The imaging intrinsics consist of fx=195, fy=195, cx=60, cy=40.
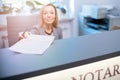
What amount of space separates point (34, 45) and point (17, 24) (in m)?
1.96

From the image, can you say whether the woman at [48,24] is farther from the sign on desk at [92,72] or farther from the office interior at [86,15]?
the sign on desk at [92,72]

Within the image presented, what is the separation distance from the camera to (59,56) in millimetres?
603

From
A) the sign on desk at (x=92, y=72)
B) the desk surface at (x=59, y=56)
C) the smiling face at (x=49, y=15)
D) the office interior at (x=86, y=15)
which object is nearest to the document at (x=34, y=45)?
the desk surface at (x=59, y=56)

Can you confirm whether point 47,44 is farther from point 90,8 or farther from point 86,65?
point 90,8

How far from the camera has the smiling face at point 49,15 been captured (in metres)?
2.78

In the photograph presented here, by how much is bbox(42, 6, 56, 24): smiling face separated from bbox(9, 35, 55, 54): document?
6.71 feet

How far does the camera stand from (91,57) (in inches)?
23.0

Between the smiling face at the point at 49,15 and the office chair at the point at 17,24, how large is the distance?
0.14 m

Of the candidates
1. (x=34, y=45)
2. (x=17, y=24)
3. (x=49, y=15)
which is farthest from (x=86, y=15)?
(x=34, y=45)

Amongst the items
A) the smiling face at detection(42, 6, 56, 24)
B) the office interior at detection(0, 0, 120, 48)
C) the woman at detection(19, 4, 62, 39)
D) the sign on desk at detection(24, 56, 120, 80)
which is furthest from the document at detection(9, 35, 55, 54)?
the office interior at detection(0, 0, 120, 48)

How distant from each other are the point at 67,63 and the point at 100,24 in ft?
10.6

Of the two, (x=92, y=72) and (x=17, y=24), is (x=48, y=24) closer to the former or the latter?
(x=17, y=24)

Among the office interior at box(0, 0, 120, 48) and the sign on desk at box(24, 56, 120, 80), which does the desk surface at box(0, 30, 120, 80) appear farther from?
the office interior at box(0, 0, 120, 48)

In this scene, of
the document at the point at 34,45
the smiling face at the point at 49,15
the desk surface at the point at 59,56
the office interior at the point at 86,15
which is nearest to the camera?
the desk surface at the point at 59,56
